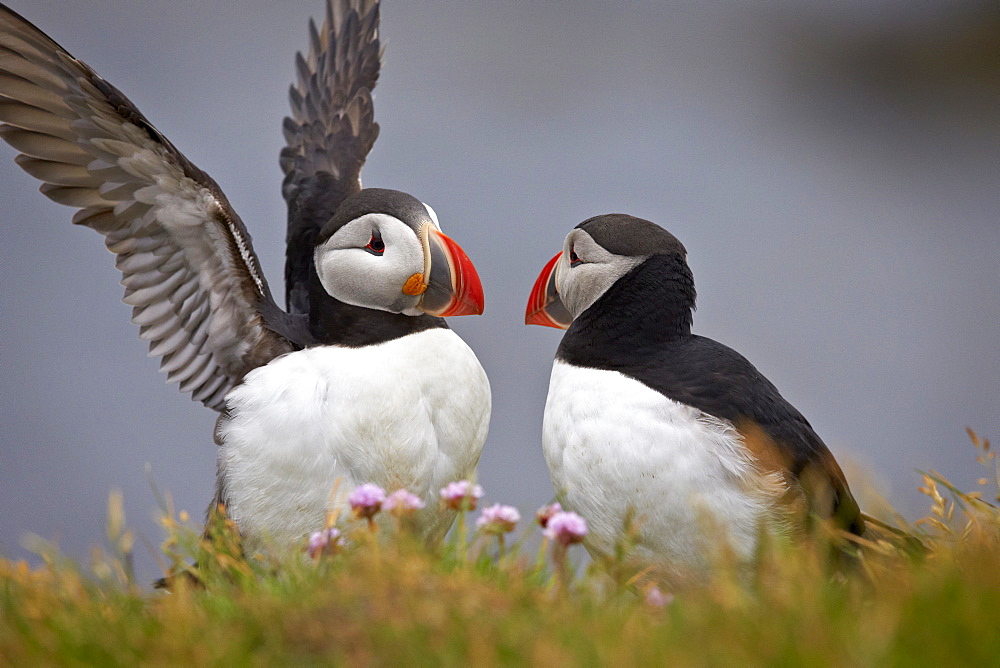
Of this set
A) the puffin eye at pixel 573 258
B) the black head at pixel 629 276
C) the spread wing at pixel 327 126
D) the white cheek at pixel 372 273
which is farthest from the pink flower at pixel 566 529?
the spread wing at pixel 327 126

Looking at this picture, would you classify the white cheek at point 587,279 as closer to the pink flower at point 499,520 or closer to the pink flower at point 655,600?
the pink flower at point 499,520

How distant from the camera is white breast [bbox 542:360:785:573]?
2.64 m

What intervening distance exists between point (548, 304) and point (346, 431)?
0.79 metres

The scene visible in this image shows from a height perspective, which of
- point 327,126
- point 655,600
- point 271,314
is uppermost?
point 327,126

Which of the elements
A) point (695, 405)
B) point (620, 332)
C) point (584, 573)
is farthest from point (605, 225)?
point (584, 573)

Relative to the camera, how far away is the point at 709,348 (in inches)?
117

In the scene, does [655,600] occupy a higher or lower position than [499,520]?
lower

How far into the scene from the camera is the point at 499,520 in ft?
7.32

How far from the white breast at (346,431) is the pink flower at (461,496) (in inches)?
28.5

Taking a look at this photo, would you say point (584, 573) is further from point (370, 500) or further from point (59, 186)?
point (59, 186)

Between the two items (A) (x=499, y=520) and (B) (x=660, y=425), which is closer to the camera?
(A) (x=499, y=520)

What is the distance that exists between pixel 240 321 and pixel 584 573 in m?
1.68

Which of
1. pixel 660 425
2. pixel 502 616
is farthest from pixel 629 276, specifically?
pixel 502 616

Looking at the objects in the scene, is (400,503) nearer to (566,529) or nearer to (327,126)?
(566,529)
